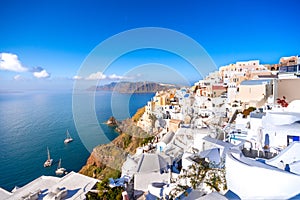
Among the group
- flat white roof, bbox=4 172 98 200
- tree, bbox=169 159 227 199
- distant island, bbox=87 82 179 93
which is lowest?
flat white roof, bbox=4 172 98 200

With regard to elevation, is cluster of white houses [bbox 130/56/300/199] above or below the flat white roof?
above

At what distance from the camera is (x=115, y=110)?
15086 millimetres

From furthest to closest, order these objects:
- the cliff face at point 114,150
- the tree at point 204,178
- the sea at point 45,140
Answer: the sea at point 45,140 → the cliff face at point 114,150 → the tree at point 204,178

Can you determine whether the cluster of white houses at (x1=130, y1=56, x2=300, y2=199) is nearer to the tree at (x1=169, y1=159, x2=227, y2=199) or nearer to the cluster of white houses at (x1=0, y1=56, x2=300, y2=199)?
the cluster of white houses at (x1=0, y1=56, x2=300, y2=199)

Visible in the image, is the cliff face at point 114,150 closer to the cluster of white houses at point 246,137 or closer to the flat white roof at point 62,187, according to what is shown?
the cluster of white houses at point 246,137

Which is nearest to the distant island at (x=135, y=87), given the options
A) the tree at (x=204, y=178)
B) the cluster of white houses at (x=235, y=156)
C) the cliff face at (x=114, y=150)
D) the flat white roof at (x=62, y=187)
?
the cliff face at (x=114, y=150)

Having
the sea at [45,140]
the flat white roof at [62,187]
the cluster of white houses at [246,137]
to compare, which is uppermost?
the cluster of white houses at [246,137]

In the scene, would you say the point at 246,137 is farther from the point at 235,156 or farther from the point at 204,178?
A: the point at 235,156

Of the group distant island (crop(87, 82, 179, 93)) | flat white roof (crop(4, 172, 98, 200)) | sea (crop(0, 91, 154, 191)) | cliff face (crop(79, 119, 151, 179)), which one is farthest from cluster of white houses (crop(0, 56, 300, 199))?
sea (crop(0, 91, 154, 191))

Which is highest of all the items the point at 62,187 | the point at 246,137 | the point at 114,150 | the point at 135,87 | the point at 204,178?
the point at 135,87

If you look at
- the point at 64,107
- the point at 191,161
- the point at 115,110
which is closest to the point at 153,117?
the point at 115,110

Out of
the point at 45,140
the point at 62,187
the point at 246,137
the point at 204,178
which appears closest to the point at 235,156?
the point at 204,178

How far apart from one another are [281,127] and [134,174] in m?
3.61

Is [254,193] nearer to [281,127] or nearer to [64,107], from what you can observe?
[281,127]
